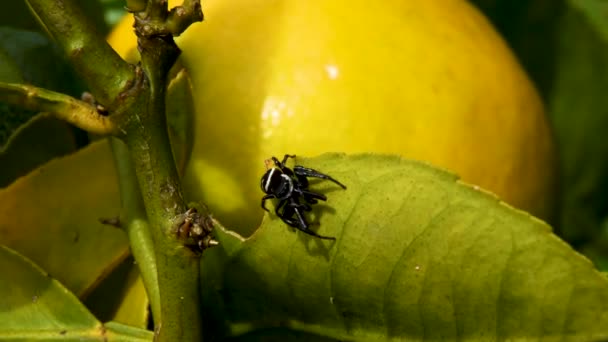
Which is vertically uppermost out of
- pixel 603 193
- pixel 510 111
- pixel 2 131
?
pixel 510 111

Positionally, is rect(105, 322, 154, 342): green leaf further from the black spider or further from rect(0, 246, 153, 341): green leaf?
the black spider

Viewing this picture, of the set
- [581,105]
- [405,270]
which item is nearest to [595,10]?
[581,105]

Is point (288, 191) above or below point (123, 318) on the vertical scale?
above

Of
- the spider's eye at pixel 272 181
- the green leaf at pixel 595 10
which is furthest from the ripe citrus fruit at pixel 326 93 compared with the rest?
the green leaf at pixel 595 10

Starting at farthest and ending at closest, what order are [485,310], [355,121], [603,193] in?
[603,193]
[355,121]
[485,310]

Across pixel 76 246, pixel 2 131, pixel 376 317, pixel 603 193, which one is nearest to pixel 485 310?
pixel 376 317

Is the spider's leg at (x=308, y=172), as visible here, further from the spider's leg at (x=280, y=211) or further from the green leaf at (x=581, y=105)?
the green leaf at (x=581, y=105)

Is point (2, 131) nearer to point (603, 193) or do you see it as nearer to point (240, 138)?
point (240, 138)
